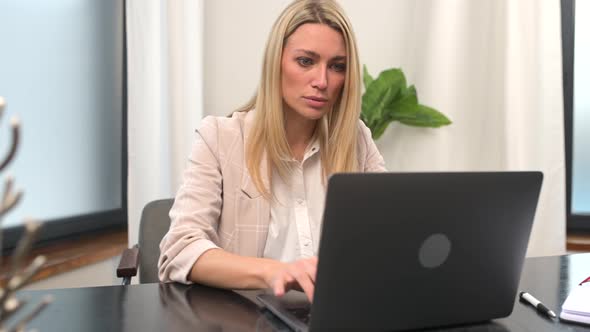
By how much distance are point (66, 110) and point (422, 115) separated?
1.60 metres

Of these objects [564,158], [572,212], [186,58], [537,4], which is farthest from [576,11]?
[186,58]

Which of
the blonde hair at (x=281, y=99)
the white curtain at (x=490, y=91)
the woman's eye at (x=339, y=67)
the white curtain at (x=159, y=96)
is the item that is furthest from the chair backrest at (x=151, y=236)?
the white curtain at (x=490, y=91)

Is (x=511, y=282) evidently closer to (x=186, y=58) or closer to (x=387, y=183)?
(x=387, y=183)

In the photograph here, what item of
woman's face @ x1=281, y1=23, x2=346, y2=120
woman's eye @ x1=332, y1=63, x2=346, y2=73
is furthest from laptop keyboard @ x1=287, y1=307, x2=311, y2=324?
woman's eye @ x1=332, y1=63, x2=346, y2=73

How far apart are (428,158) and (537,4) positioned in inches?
34.3

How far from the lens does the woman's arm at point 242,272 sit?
1.04 metres

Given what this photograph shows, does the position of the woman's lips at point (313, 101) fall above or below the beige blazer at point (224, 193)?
above

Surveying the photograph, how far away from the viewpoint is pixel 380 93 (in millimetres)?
2971

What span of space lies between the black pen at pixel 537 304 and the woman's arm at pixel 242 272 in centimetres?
44

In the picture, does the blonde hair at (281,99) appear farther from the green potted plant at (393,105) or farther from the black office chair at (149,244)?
the green potted plant at (393,105)

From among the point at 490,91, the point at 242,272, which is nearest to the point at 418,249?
the point at 242,272

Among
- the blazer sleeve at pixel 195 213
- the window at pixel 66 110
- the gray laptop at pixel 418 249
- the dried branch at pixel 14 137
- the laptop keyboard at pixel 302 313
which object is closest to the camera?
the dried branch at pixel 14 137

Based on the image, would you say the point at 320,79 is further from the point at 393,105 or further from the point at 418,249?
the point at 393,105

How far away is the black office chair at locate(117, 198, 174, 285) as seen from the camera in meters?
1.81
